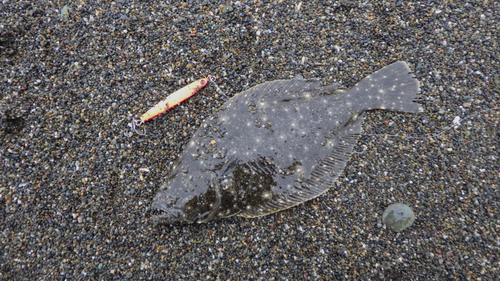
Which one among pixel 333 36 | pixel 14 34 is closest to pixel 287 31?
pixel 333 36

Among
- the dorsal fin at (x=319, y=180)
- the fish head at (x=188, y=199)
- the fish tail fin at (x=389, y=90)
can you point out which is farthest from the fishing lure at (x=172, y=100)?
the fish tail fin at (x=389, y=90)

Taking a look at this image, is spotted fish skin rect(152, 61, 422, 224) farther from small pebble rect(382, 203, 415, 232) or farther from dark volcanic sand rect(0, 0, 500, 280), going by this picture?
small pebble rect(382, 203, 415, 232)

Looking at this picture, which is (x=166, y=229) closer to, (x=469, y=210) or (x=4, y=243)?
(x=4, y=243)

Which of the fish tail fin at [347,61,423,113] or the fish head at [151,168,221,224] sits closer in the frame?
the fish head at [151,168,221,224]

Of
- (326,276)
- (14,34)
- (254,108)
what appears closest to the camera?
(326,276)

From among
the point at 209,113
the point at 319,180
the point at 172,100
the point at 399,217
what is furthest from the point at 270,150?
the point at 399,217

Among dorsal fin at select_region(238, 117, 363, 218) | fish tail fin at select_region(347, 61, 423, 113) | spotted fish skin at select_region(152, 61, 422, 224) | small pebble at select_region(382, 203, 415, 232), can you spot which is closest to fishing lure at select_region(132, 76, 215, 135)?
spotted fish skin at select_region(152, 61, 422, 224)
